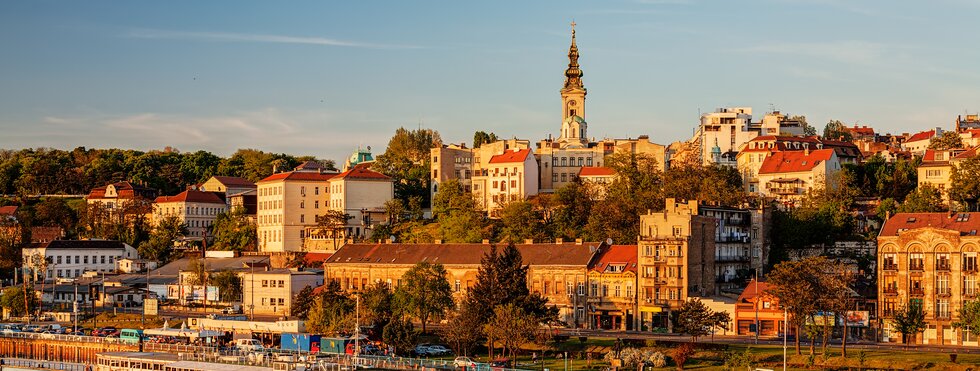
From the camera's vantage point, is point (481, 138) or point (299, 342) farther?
point (481, 138)

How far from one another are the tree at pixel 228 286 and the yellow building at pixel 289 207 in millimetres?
20502

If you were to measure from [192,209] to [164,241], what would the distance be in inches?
406

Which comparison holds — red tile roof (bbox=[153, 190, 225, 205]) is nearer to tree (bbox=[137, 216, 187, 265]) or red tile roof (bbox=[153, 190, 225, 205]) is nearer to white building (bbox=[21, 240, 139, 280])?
tree (bbox=[137, 216, 187, 265])

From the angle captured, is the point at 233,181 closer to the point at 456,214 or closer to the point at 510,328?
the point at 456,214

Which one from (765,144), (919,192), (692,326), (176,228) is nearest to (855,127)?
(765,144)

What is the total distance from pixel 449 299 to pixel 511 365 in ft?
62.0

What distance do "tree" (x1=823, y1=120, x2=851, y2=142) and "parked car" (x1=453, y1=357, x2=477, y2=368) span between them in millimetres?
88824

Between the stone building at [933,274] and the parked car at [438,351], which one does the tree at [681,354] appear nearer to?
the parked car at [438,351]

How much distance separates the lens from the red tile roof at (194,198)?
146500 mm

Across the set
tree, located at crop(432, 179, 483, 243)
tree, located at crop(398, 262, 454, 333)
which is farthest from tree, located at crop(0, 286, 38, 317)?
tree, located at crop(398, 262, 454, 333)

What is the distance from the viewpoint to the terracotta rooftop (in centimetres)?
9519

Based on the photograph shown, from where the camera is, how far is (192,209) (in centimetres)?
14650

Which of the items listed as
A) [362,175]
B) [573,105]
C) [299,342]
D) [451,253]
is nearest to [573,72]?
[573,105]

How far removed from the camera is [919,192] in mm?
102375
